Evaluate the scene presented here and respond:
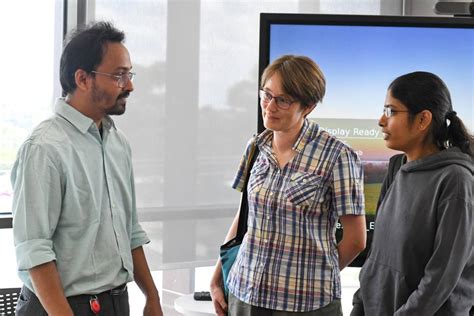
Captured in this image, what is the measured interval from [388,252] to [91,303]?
3.07 feet

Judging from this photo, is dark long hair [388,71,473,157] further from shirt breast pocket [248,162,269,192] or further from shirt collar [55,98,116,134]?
shirt collar [55,98,116,134]

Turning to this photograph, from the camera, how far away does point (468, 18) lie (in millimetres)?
3203

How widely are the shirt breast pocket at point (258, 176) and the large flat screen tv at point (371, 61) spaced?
0.91 m

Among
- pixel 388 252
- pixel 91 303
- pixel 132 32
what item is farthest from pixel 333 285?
pixel 132 32

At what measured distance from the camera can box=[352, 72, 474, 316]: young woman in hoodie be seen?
210 cm

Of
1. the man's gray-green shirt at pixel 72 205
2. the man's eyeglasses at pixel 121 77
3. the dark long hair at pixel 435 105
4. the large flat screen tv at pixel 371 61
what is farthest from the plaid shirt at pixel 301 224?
the large flat screen tv at pixel 371 61

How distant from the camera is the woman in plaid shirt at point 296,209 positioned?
87.6 inches

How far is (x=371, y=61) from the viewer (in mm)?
3246

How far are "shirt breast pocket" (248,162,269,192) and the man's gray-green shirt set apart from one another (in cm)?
41

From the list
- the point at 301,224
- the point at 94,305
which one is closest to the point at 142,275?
the point at 94,305

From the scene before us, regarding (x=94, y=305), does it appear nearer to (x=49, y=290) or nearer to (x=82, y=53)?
(x=49, y=290)

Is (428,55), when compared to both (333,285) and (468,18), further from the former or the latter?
(333,285)

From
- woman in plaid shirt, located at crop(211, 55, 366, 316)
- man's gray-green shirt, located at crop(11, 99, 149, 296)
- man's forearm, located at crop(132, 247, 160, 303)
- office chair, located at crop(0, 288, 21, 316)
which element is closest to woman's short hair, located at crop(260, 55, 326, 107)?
woman in plaid shirt, located at crop(211, 55, 366, 316)

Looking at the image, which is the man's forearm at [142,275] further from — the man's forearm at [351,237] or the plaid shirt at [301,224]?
the man's forearm at [351,237]
